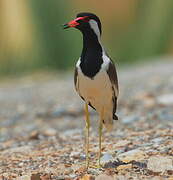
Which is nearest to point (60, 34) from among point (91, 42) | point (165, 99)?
point (165, 99)

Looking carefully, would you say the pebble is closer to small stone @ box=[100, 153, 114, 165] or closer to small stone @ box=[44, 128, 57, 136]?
small stone @ box=[44, 128, 57, 136]

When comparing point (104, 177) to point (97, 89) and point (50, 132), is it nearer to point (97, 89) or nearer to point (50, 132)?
point (97, 89)

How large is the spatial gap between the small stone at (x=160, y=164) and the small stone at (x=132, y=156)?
6.5 inches

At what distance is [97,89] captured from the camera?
3211 millimetres

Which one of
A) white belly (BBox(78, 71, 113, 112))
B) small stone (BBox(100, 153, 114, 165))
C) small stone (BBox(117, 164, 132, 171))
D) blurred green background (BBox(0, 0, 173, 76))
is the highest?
blurred green background (BBox(0, 0, 173, 76))

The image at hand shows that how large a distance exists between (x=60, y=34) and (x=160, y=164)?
651cm

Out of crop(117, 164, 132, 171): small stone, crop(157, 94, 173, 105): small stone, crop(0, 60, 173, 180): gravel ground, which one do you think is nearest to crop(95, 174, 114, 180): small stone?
crop(0, 60, 173, 180): gravel ground

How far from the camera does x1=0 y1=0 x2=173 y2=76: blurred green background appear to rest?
9.23 metres

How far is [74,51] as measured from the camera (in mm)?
9406

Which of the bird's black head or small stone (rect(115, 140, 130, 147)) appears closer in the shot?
the bird's black head

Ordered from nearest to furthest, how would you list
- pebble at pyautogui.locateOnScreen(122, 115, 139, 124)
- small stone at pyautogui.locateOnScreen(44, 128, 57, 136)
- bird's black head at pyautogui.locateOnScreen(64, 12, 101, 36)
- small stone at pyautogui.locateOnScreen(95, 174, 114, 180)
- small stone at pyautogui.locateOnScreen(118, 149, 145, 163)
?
small stone at pyautogui.locateOnScreen(95, 174, 114, 180) < bird's black head at pyautogui.locateOnScreen(64, 12, 101, 36) < small stone at pyautogui.locateOnScreen(118, 149, 145, 163) < small stone at pyautogui.locateOnScreen(44, 128, 57, 136) < pebble at pyautogui.locateOnScreen(122, 115, 139, 124)

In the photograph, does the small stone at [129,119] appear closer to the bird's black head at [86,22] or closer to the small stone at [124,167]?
the small stone at [124,167]

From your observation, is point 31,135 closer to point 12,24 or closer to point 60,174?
point 60,174

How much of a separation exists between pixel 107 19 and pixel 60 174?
7.08 meters
